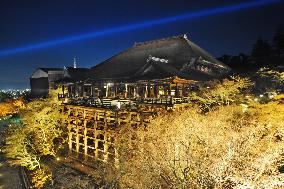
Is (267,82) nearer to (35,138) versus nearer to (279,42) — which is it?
(279,42)

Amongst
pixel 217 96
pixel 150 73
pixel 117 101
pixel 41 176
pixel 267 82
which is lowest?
pixel 41 176

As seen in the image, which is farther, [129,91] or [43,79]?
[43,79]

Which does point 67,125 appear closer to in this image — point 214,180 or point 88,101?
point 88,101

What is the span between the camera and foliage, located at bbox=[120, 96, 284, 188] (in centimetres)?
1138

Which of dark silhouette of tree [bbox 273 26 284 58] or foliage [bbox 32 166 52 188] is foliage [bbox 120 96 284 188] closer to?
foliage [bbox 32 166 52 188]

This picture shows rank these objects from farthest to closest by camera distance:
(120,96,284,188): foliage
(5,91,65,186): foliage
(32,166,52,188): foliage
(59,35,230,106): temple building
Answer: (5,91,65,186): foliage
(32,166,52,188): foliage
(59,35,230,106): temple building
(120,96,284,188): foliage

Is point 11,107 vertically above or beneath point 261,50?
beneath

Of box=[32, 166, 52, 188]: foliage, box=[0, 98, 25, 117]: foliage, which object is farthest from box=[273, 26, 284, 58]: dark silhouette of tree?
box=[0, 98, 25, 117]: foliage

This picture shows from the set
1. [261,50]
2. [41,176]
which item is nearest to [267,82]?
[261,50]

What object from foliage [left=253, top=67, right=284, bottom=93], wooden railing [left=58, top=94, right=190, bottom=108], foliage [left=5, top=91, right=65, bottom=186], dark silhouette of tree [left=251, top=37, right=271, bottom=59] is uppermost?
dark silhouette of tree [left=251, top=37, right=271, bottom=59]

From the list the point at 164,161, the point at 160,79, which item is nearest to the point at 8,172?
the point at 160,79

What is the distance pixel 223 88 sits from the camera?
878 inches

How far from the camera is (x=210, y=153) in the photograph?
1288 centimetres

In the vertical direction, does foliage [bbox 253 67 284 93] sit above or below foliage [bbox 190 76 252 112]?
above
